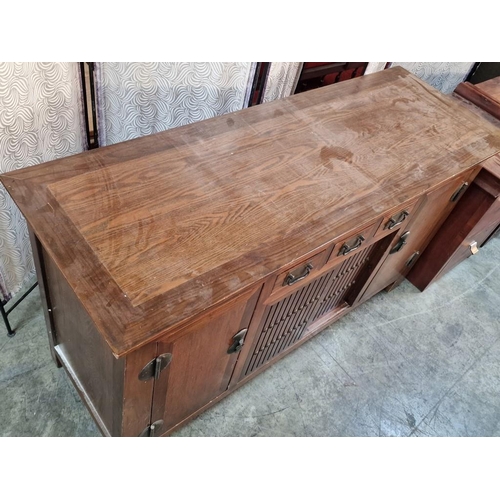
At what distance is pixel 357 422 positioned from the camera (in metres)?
1.77

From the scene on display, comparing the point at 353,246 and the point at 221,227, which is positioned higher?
the point at 221,227

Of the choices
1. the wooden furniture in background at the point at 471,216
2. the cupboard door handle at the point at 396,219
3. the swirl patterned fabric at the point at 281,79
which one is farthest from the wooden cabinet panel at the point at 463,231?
the swirl patterned fabric at the point at 281,79

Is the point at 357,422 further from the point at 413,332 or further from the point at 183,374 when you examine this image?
the point at 183,374

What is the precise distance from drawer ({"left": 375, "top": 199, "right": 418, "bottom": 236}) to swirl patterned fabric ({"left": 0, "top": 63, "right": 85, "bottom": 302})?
3.44 feet

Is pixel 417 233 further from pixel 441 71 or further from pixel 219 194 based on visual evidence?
pixel 441 71

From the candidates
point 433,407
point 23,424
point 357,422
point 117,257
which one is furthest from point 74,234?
point 433,407

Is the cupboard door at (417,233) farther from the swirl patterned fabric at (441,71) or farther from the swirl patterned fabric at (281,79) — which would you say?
the swirl patterned fabric at (441,71)

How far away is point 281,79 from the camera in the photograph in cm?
193

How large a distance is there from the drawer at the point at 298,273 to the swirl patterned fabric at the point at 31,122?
876 millimetres

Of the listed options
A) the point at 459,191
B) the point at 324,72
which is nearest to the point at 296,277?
the point at 459,191

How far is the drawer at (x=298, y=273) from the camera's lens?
3.98ft

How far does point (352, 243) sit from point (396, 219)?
0.21 m

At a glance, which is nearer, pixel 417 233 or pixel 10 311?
pixel 10 311
